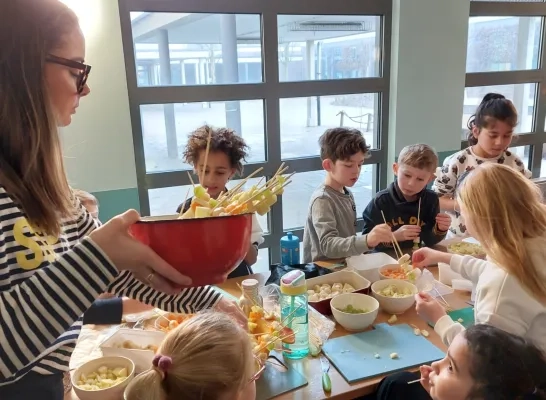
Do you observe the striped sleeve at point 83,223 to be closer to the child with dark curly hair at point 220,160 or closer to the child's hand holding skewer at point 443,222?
the child with dark curly hair at point 220,160

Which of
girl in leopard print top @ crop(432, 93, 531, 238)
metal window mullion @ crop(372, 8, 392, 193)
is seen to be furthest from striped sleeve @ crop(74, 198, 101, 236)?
metal window mullion @ crop(372, 8, 392, 193)

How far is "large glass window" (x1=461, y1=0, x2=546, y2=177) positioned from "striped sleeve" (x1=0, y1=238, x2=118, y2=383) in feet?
10.8

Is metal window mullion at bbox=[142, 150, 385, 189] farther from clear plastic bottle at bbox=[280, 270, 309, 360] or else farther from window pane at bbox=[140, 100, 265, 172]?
clear plastic bottle at bbox=[280, 270, 309, 360]

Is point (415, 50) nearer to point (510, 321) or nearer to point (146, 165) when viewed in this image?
point (146, 165)

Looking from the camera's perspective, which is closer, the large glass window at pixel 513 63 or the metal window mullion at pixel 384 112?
the metal window mullion at pixel 384 112

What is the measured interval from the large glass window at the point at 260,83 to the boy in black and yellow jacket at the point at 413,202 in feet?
2.79

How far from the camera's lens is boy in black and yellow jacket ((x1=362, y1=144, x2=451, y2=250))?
2133mm

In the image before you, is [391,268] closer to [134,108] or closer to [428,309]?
[428,309]

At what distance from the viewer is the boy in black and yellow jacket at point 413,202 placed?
7.00 ft

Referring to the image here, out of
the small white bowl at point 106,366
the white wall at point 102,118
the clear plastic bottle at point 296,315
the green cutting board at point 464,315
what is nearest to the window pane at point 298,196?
the white wall at point 102,118

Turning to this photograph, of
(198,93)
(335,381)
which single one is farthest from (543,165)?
(335,381)

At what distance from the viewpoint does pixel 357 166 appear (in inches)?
84.1

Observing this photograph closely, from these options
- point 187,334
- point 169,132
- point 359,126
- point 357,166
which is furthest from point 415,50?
point 187,334

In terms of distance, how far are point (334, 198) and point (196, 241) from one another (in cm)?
139
